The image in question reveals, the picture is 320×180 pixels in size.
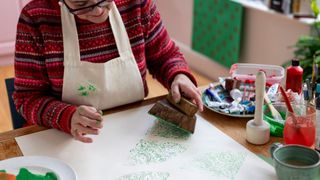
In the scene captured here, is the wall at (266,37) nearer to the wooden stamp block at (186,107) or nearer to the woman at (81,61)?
the woman at (81,61)

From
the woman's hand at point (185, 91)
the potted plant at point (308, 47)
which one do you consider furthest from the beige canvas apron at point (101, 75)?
the potted plant at point (308, 47)

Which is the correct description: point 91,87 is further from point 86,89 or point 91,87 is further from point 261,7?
point 261,7

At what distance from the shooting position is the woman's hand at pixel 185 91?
4.24 ft

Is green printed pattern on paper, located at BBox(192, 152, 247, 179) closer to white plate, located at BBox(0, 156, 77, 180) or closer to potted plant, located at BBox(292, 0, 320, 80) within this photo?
white plate, located at BBox(0, 156, 77, 180)

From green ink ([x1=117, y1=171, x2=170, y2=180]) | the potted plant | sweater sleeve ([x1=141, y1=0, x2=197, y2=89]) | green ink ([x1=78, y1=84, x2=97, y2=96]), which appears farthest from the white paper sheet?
the potted plant

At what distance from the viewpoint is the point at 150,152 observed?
3.78 ft

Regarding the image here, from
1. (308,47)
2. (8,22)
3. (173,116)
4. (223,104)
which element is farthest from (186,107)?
(8,22)

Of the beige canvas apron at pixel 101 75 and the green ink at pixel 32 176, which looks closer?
the green ink at pixel 32 176

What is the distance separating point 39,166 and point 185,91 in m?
0.47

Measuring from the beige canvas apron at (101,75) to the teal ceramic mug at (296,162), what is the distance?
0.54 m

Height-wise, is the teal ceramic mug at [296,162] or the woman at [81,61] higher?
the woman at [81,61]

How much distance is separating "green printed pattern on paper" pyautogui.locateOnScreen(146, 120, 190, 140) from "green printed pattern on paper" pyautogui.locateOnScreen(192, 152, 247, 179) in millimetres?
120

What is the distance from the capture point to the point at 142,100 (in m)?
1.46

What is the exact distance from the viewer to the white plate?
1054 millimetres
